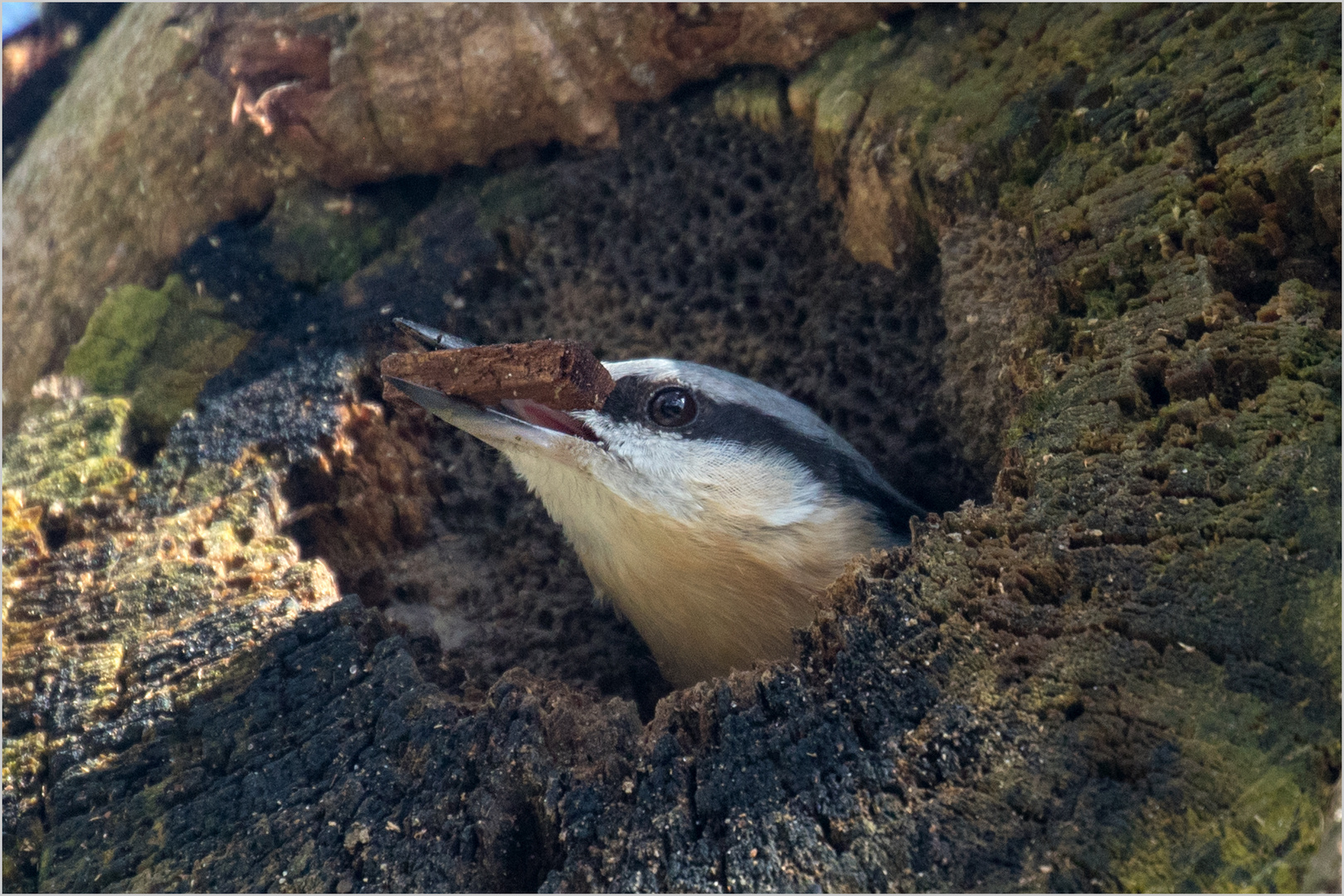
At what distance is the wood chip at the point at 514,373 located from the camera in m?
2.08

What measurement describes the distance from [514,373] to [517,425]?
31 cm

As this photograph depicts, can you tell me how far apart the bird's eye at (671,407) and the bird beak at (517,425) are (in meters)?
0.21

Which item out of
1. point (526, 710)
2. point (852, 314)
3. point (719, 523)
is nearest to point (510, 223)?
point (852, 314)

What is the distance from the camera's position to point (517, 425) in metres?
2.41

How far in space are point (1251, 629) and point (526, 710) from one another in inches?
48.1

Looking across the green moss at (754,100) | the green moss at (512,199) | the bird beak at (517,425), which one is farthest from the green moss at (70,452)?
the green moss at (754,100)

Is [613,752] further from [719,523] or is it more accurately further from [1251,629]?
[1251,629]

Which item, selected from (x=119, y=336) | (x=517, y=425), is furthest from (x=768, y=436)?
(x=119, y=336)

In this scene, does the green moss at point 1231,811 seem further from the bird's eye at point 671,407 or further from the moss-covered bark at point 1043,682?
the bird's eye at point 671,407

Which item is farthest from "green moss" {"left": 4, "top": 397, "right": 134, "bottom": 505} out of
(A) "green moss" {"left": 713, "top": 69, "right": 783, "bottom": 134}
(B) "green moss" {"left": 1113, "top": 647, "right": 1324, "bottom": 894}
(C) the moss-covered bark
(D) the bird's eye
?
(B) "green moss" {"left": 1113, "top": 647, "right": 1324, "bottom": 894}

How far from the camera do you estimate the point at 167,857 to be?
5.68 ft

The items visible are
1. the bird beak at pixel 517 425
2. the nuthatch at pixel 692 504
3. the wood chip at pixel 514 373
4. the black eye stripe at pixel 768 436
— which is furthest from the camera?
the black eye stripe at pixel 768 436

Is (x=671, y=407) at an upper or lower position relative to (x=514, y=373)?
lower

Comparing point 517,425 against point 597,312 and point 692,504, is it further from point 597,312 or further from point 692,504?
point 597,312
